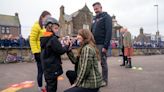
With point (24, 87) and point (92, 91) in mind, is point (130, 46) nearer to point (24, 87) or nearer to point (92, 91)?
point (24, 87)

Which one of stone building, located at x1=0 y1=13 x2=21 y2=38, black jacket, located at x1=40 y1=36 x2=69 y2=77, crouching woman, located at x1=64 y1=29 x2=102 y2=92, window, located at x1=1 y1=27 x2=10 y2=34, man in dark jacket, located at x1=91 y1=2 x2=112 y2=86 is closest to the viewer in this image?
crouching woman, located at x1=64 y1=29 x2=102 y2=92

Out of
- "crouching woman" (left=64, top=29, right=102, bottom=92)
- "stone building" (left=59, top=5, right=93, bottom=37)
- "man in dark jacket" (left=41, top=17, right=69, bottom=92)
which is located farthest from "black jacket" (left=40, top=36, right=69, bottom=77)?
"stone building" (left=59, top=5, right=93, bottom=37)

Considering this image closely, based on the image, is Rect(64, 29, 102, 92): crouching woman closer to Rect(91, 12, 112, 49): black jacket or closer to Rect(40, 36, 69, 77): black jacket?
Rect(40, 36, 69, 77): black jacket

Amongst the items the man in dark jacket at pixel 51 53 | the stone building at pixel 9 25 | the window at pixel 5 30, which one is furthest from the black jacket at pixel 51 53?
the window at pixel 5 30

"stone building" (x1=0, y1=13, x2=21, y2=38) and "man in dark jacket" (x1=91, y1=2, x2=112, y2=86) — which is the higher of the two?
"stone building" (x1=0, y1=13, x2=21, y2=38)

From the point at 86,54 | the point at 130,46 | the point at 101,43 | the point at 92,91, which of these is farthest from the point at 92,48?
the point at 130,46

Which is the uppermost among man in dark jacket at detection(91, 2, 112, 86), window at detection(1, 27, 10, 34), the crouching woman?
window at detection(1, 27, 10, 34)

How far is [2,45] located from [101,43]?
1318 centimetres

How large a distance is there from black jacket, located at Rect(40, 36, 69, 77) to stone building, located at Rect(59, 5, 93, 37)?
54065 millimetres

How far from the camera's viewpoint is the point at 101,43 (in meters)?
6.82

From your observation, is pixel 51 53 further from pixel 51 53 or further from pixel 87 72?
pixel 87 72

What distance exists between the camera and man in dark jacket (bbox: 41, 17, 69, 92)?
4.70m

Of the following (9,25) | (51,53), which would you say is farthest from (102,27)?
(9,25)

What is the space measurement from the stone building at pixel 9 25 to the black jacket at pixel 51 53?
2425 inches
